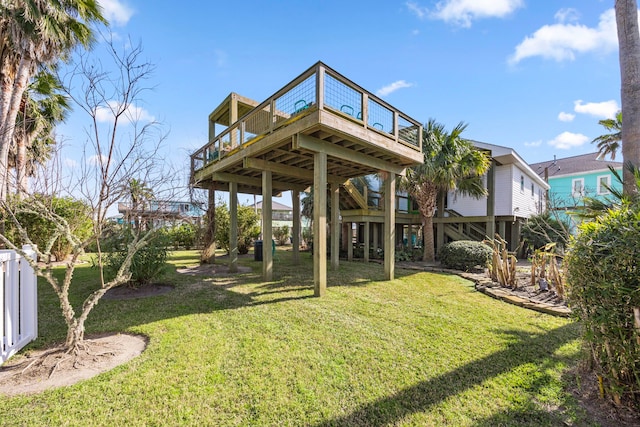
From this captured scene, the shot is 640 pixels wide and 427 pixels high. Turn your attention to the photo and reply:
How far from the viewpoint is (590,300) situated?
246 centimetres

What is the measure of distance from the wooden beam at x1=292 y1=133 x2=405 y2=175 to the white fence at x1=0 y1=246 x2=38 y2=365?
458 cm

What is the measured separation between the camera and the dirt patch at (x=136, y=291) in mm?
6211

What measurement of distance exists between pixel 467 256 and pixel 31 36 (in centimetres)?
1569

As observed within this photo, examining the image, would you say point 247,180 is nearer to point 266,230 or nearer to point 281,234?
point 266,230

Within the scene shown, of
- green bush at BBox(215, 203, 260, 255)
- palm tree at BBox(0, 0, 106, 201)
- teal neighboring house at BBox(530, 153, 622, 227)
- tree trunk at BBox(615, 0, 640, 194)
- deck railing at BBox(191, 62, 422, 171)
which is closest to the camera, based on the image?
tree trunk at BBox(615, 0, 640, 194)

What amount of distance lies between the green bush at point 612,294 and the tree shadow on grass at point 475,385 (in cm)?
63

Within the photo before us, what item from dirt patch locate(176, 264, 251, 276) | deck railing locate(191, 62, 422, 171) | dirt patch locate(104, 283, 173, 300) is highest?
deck railing locate(191, 62, 422, 171)

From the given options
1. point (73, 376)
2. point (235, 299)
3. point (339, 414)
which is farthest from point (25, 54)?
point (339, 414)

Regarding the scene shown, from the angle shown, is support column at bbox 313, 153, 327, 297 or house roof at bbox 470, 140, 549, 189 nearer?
support column at bbox 313, 153, 327, 297

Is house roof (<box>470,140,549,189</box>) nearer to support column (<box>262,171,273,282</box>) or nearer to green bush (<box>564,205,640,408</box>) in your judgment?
support column (<box>262,171,273,282</box>)

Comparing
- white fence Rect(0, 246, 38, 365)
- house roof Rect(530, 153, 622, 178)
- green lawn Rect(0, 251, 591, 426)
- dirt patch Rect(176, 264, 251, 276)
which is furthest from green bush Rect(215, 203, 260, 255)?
house roof Rect(530, 153, 622, 178)

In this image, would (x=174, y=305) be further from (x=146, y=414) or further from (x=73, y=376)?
(x=146, y=414)

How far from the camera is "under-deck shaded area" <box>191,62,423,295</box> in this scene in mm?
5777

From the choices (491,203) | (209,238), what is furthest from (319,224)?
(491,203)
